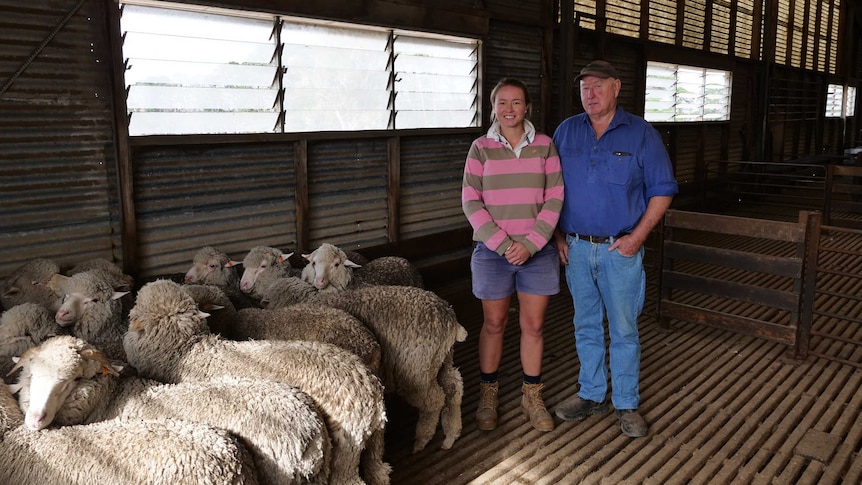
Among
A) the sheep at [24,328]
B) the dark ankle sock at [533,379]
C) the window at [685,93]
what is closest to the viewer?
the sheep at [24,328]

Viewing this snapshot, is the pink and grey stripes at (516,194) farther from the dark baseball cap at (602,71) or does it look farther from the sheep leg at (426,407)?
the sheep leg at (426,407)

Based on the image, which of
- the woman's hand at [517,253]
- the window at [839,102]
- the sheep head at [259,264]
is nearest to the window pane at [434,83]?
the sheep head at [259,264]

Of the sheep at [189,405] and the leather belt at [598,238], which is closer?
the sheep at [189,405]

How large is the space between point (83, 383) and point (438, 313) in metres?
1.90

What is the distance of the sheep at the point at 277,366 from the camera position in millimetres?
3043

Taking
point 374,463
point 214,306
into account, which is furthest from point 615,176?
point 214,306

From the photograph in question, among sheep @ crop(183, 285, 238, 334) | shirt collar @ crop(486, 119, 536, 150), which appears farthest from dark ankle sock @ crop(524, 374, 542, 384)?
sheep @ crop(183, 285, 238, 334)

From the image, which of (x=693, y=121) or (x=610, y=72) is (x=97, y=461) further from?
(x=693, y=121)

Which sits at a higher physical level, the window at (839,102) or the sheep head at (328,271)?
the window at (839,102)

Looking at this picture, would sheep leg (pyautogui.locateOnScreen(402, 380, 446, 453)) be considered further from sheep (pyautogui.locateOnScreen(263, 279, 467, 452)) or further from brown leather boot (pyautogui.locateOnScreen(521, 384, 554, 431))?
brown leather boot (pyautogui.locateOnScreen(521, 384, 554, 431))

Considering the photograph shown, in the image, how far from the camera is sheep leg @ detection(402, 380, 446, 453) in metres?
3.98

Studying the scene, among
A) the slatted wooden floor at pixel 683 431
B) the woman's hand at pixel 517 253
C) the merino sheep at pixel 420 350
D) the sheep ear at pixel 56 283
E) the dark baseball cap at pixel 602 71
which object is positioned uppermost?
the dark baseball cap at pixel 602 71

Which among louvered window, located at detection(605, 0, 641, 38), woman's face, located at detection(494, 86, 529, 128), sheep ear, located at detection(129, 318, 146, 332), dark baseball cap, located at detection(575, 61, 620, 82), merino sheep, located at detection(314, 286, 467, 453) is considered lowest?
merino sheep, located at detection(314, 286, 467, 453)

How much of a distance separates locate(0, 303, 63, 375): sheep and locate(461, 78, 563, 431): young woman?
2575 mm
